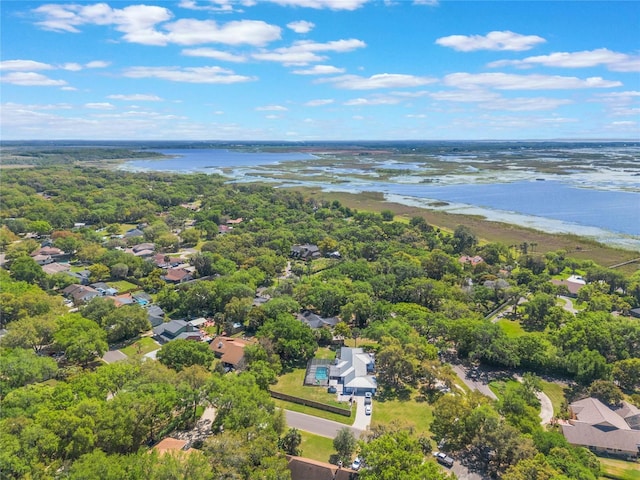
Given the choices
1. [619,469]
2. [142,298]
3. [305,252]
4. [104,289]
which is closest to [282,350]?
[142,298]

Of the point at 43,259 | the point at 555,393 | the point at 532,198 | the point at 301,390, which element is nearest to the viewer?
the point at 555,393

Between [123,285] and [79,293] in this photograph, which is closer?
[79,293]

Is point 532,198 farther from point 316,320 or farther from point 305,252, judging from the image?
point 316,320

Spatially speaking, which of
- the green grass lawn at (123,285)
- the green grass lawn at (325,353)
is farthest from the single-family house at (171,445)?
the green grass lawn at (123,285)

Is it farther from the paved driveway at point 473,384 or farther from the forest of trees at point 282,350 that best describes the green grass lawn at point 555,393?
the paved driveway at point 473,384

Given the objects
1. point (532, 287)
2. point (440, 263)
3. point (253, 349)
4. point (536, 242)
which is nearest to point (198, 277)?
point (253, 349)

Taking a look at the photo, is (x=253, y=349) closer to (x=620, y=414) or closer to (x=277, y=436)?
(x=277, y=436)

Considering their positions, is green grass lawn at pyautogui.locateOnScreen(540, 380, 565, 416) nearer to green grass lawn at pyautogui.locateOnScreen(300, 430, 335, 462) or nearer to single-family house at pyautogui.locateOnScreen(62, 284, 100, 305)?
green grass lawn at pyautogui.locateOnScreen(300, 430, 335, 462)

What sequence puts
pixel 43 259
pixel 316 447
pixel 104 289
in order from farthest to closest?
pixel 43 259, pixel 104 289, pixel 316 447
